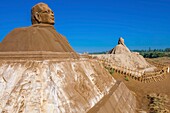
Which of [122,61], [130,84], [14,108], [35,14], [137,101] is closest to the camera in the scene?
[14,108]

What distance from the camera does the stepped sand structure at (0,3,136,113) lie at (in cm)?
769

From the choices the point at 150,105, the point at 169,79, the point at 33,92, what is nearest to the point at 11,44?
the point at 33,92

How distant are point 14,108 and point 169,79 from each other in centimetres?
2375

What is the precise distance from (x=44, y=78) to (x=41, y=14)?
567 cm

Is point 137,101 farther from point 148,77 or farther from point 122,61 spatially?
point 122,61

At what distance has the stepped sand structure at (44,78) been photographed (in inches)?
303

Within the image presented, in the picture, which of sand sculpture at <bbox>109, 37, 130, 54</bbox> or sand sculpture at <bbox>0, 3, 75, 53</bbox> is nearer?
sand sculpture at <bbox>0, 3, 75, 53</bbox>

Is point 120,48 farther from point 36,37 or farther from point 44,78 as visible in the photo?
point 44,78

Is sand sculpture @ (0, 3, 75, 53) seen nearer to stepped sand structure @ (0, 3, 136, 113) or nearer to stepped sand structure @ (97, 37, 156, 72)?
stepped sand structure @ (0, 3, 136, 113)

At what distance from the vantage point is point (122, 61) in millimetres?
31484

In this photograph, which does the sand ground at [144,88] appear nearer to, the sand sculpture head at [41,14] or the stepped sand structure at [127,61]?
the stepped sand structure at [127,61]

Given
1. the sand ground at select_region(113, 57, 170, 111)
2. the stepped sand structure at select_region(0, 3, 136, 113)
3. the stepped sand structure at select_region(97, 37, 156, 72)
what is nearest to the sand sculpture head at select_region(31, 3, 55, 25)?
the stepped sand structure at select_region(0, 3, 136, 113)

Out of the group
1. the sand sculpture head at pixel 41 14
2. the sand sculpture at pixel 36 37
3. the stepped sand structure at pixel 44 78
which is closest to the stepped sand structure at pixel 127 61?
the sand sculpture head at pixel 41 14

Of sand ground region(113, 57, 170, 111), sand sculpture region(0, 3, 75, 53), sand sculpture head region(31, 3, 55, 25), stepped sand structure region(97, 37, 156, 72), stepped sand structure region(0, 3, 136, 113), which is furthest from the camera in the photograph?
stepped sand structure region(97, 37, 156, 72)
